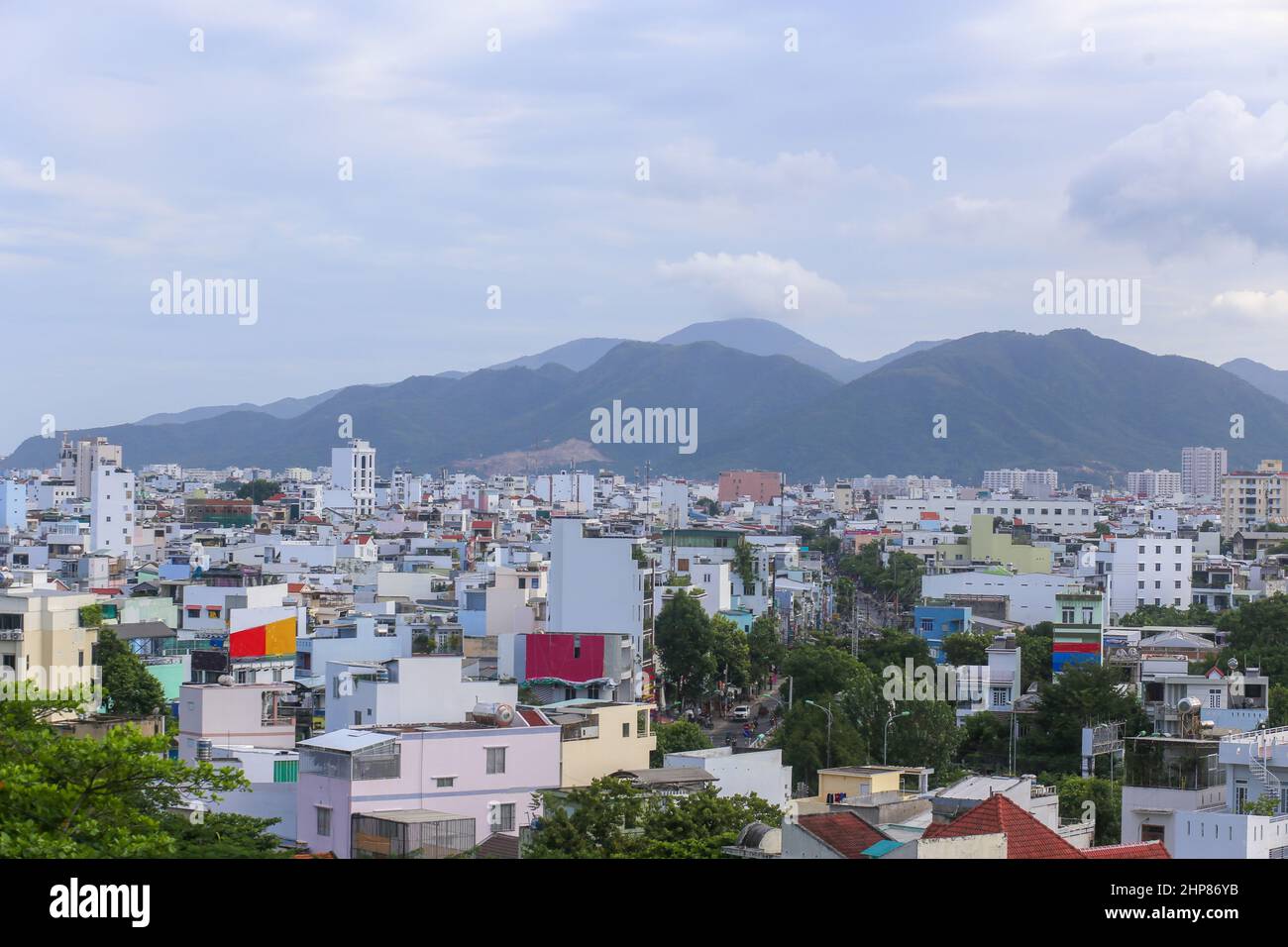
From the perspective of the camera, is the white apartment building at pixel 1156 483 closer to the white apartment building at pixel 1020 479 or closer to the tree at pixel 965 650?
the white apartment building at pixel 1020 479

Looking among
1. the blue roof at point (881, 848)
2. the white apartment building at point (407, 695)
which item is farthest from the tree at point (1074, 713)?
the blue roof at point (881, 848)

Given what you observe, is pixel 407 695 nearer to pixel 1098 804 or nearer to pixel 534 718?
pixel 534 718

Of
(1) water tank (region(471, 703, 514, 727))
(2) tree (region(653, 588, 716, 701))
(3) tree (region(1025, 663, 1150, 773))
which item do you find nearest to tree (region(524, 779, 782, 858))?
(1) water tank (region(471, 703, 514, 727))

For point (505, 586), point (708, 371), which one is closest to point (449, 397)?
point (708, 371)

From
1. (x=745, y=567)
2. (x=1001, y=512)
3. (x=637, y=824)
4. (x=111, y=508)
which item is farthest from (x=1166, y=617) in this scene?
(x=1001, y=512)

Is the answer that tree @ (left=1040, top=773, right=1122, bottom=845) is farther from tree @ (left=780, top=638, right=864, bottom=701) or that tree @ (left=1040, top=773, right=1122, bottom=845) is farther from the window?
tree @ (left=780, top=638, right=864, bottom=701)
